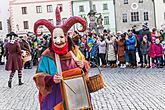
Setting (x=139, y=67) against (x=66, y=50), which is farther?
(x=139, y=67)

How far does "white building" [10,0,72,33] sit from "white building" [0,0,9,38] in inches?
36.3

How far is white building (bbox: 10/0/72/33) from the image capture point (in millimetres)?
70812

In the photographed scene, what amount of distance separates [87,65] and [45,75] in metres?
0.61

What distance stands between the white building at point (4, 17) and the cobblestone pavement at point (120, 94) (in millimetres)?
53706

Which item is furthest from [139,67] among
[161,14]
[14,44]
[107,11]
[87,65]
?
[107,11]

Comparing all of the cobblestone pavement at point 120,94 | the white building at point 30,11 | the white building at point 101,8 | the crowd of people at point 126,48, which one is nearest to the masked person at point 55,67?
the cobblestone pavement at point 120,94

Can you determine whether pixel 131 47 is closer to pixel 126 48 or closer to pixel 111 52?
pixel 126 48

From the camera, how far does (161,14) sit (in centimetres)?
6669

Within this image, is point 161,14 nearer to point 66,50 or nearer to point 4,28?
point 4,28

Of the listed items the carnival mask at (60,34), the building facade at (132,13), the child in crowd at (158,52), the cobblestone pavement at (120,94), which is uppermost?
the building facade at (132,13)

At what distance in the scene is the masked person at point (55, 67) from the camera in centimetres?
576

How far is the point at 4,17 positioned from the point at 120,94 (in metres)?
61.0

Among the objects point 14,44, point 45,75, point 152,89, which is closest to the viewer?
point 45,75

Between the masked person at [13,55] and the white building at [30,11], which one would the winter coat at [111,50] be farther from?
the white building at [30,11]
